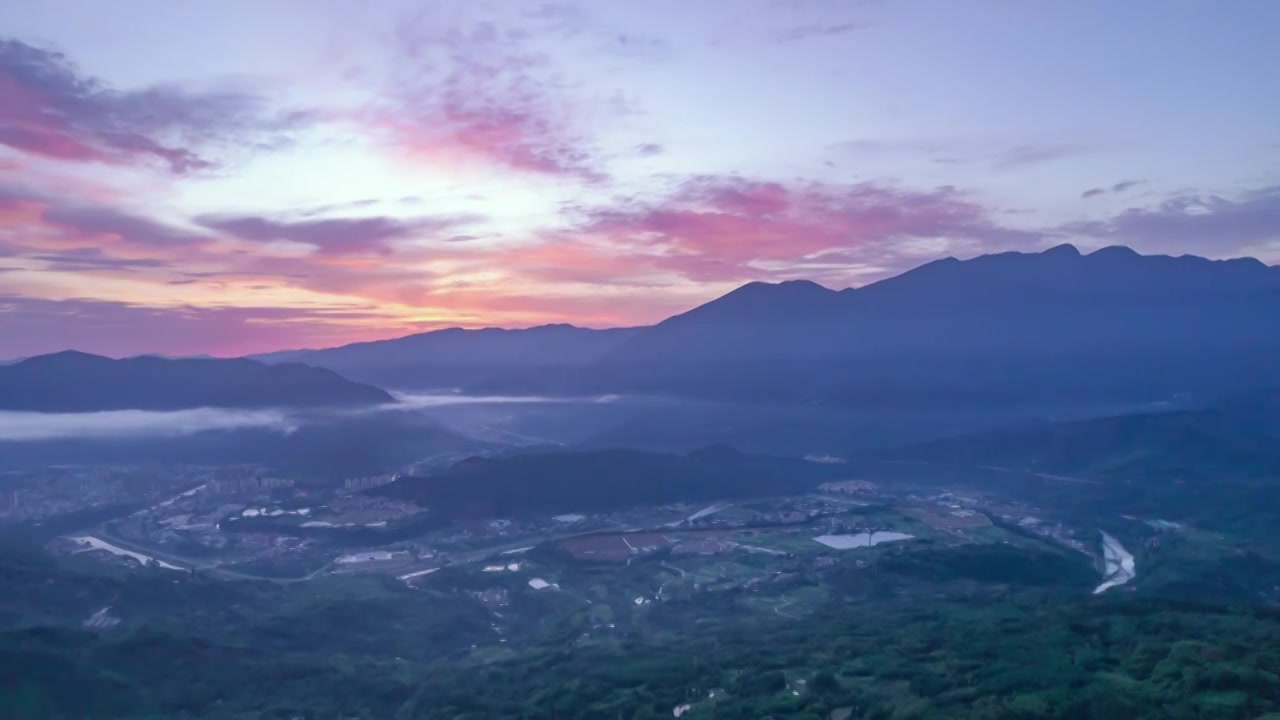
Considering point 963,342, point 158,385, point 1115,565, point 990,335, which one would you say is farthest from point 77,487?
point 990,335

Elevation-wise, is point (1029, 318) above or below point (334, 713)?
above

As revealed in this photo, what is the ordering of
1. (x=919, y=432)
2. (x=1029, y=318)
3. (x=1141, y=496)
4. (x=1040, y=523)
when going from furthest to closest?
(x=1029, y=318)
(x=919, y=432)
(x=1141, y=496)
(x=1040, y=523)

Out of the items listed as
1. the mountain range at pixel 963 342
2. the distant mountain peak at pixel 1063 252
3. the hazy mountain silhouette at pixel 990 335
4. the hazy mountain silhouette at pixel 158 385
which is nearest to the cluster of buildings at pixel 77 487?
the hazy mountain silhouette at pixel 158 385

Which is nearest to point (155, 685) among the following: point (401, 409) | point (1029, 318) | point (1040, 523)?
point (1040, 523)

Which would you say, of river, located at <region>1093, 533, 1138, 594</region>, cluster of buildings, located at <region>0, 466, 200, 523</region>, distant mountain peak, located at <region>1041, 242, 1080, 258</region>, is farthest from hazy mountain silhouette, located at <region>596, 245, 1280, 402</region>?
cluster of buildings, located at <region>0, 466, 200, 523</region>

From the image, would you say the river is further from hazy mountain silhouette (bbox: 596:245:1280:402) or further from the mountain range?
hazy mountain silhouette (bbox: 596:245:1280:402)

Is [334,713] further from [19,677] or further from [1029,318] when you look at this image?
[1029,318]
